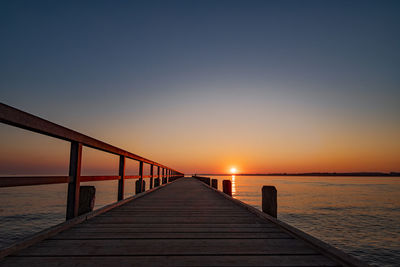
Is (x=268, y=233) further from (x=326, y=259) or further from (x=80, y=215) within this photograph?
(x=80, y=215)

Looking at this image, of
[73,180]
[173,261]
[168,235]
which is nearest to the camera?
[173,261]

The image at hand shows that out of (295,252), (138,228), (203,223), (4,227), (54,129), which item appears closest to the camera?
(295,252)

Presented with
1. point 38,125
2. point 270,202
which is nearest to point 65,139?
point 38,125

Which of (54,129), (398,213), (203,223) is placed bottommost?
(398,213)

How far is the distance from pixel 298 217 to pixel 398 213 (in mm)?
8768

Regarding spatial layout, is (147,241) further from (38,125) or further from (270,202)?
(270,202)

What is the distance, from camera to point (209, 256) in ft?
6.92

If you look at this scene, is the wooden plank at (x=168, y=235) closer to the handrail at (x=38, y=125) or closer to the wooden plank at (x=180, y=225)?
the wooden plank at (x=180, y=225)

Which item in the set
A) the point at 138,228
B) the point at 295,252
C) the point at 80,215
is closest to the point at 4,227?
the point at 80,215

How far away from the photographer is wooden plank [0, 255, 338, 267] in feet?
6.35

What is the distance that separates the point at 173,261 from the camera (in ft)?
6.54

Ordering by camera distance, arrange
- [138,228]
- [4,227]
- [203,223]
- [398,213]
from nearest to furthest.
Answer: [138,228] < [203,223] < [4,227] < [398,213]

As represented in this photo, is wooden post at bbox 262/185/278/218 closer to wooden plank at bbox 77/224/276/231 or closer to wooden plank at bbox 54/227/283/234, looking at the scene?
wooden plank at bbox 77/224/276/231

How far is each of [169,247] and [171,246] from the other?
0.04 metres
